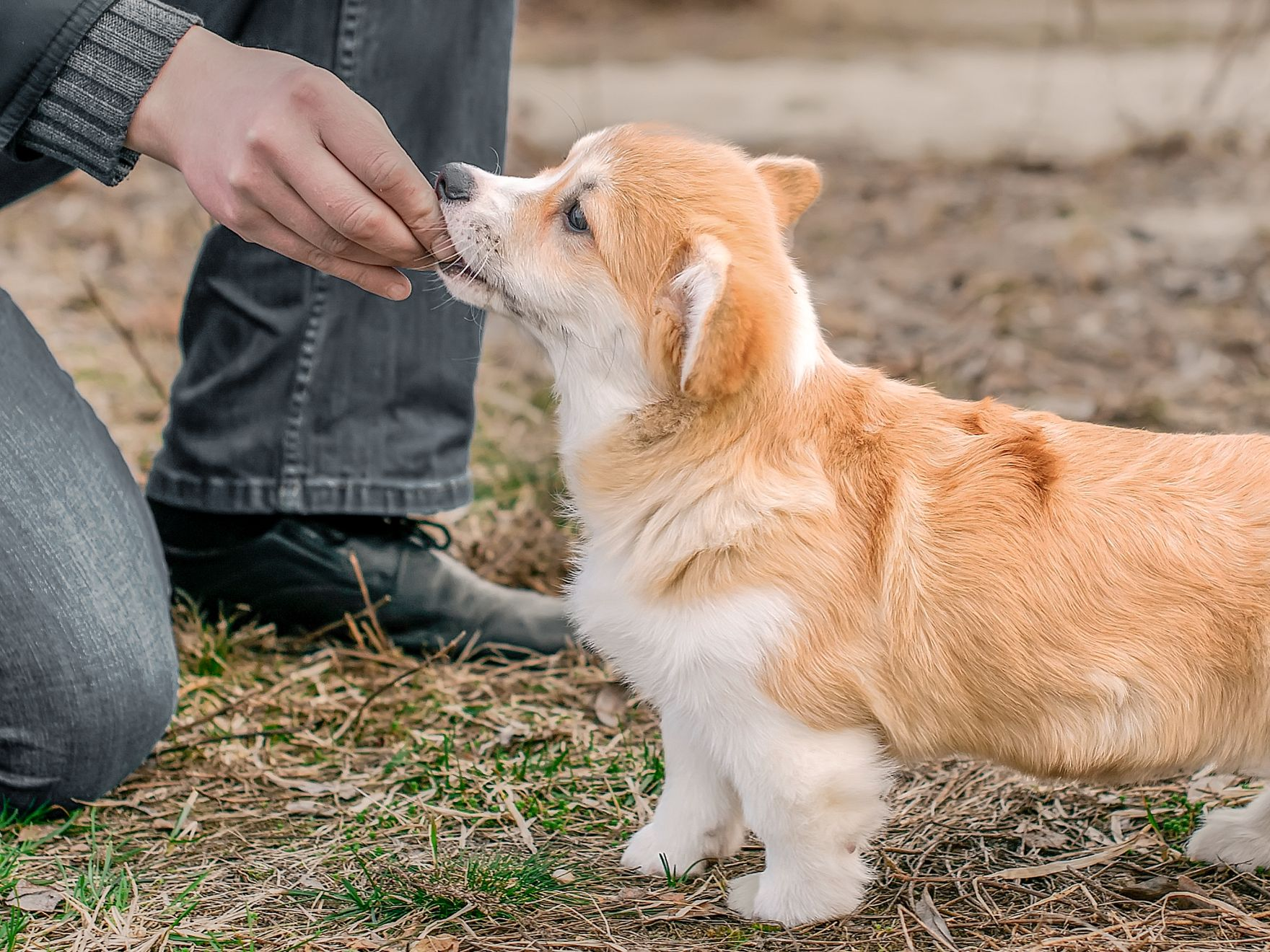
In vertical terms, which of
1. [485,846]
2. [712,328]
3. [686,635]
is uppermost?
[712,328]

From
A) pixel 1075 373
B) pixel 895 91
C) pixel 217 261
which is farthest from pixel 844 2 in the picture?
pixel 217 261

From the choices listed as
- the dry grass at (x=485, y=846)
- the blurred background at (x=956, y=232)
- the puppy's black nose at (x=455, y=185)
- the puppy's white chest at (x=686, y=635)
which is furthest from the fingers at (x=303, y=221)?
the dry grass at (x=485, y=846)

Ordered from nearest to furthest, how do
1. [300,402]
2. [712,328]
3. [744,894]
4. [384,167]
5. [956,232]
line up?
[712,328]
[384,167]
[744,894]
[300,402]
[956,232]

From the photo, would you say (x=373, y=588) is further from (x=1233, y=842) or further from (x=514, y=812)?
(x=1233, y=842)

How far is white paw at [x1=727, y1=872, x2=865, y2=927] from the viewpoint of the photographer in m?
2.26

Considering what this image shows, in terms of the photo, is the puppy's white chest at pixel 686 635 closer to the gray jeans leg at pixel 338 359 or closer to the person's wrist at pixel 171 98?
the person's wrist at pixel 171 98

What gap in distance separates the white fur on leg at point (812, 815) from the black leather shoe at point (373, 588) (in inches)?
49.3

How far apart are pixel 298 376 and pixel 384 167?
4.10 feet

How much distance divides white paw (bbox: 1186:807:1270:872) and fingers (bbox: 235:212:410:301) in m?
1.79

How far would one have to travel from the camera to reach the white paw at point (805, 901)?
2256mm

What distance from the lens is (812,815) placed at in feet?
7.15

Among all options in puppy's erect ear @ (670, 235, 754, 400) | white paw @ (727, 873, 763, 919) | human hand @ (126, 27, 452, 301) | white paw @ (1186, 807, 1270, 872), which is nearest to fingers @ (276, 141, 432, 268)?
human hand @ (126, 27, 452, 301)

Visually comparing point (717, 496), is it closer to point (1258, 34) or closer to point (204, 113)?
point (204, 113)

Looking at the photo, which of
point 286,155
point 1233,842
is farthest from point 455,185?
point 1233,842
